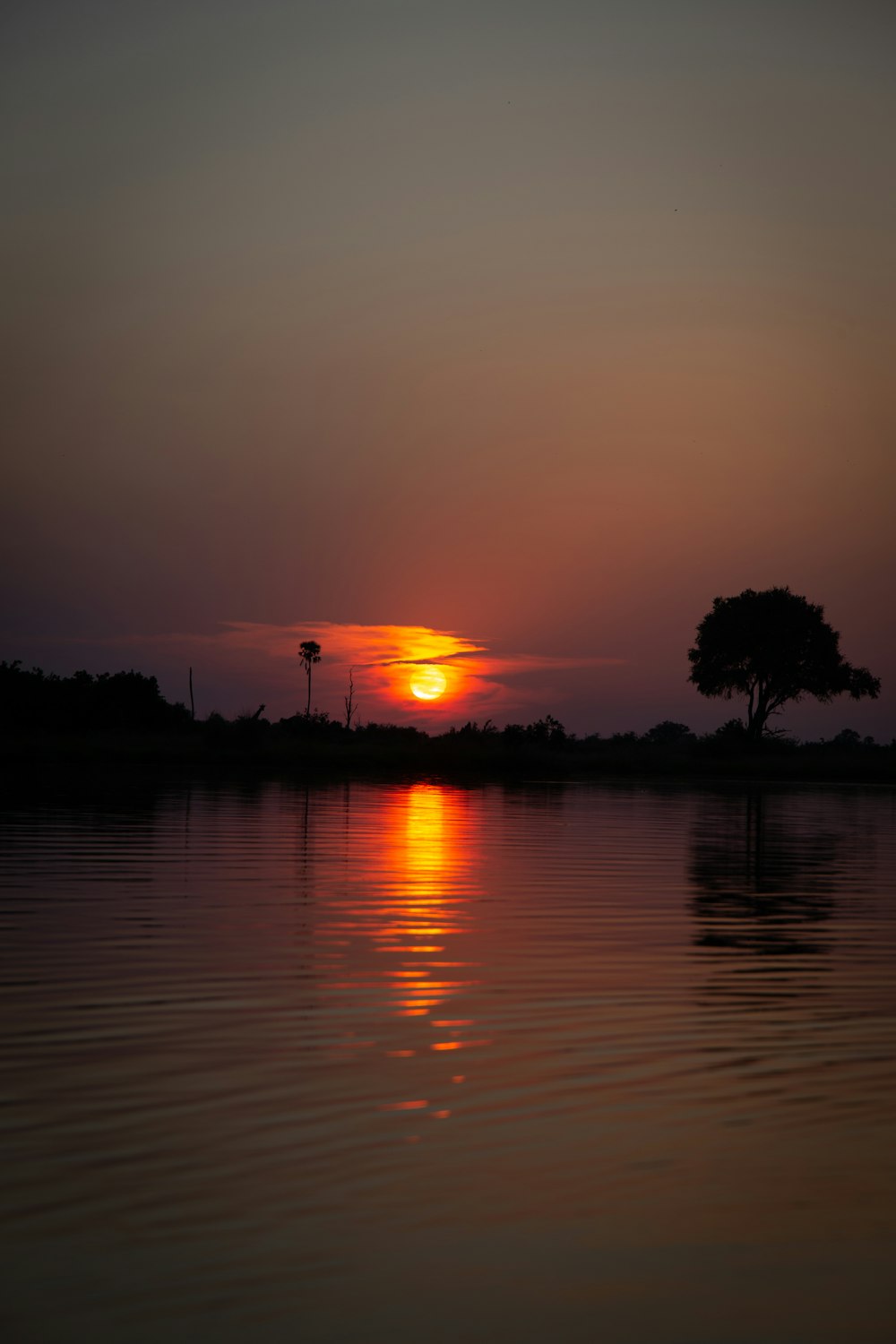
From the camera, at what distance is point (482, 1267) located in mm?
5227

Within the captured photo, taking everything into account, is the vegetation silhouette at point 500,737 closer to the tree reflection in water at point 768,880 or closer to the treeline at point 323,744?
the treeline at point 323,744

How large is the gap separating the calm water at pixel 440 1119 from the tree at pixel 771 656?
86534 millimetres

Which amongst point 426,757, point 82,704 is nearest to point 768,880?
point 426,757

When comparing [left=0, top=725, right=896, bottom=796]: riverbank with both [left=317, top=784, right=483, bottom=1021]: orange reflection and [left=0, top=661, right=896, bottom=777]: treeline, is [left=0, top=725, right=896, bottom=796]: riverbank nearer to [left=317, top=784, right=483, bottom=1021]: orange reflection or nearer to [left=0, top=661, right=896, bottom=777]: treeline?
[left=0, top=661, right=896, bottom=777]: treeline

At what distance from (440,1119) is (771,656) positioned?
9751 cm

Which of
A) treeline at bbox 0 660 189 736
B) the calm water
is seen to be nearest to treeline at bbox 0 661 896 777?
treeline at bbox 0 660 189 736

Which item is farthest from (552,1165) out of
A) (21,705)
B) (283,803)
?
(21,705)

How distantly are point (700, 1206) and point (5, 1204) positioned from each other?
3.15 metres

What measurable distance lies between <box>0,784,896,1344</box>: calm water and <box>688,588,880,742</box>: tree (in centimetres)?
8653

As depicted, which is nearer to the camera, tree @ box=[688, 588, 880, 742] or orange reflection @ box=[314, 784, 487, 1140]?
orange reflection @ box=[314, 784, 487, 1140]

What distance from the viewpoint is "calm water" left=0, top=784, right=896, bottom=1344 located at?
4.96 m

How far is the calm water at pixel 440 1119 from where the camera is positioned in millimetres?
4961

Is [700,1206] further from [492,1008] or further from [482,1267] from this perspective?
[492,1008]

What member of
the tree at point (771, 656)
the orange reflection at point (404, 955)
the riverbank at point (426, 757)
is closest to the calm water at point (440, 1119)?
the orange reflection at point (404, 955)
